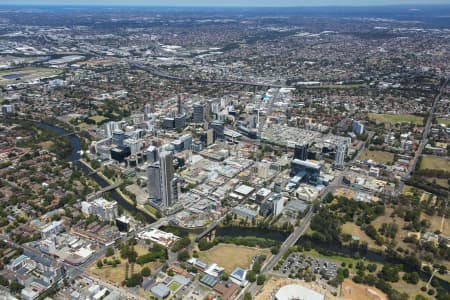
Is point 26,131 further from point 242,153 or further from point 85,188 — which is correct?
point 242,153

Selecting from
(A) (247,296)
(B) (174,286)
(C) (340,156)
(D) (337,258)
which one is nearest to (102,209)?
(B) (174,286)

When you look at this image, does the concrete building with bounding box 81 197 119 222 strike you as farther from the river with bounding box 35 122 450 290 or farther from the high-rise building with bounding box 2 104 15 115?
the high-rise building with bounding box 2 104 15 115

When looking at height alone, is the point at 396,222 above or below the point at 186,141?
below

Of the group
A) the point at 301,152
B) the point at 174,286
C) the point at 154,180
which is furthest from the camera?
the point at 301,152

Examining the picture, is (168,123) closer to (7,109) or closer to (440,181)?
(7,109)

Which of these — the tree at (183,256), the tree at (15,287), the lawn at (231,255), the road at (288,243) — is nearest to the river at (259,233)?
the road at (288,243)

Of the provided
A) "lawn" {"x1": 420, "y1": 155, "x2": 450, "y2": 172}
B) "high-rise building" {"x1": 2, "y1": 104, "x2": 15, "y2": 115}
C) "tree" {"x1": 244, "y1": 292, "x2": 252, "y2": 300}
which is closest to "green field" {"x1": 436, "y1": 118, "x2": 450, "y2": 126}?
"lawn" {"x1": 420, "y1": 155, "x2": 450, "y2": 172}
